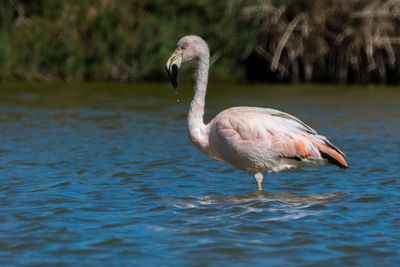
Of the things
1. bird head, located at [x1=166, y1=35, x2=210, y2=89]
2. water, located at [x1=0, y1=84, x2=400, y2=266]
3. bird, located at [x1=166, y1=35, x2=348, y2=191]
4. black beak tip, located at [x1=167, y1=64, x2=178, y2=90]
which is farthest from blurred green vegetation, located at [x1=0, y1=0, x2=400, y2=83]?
bird, located at [x1=166, y1=35, x2=348, y2=191]

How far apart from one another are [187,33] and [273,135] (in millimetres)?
12303

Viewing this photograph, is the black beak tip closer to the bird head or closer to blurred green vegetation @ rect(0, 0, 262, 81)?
the bird head

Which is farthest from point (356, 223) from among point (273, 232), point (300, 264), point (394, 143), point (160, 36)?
point (160, 36)

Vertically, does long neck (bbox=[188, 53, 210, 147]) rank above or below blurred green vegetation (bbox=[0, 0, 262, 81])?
below

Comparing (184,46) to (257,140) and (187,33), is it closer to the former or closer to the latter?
(257,140)

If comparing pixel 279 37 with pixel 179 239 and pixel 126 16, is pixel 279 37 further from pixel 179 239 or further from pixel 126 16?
pixel 179 239

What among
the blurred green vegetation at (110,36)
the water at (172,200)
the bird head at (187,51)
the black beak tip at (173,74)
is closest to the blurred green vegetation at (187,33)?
the blurred green vegetation at (110,36)

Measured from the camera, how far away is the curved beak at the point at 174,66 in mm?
6605

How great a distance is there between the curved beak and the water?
3.38ft

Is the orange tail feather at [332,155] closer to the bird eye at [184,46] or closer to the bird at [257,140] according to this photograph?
the bird at [257,140]

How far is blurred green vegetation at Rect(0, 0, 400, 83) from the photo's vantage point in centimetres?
1784

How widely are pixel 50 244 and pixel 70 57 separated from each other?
1360 cm

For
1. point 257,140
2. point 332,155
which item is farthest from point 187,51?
point 332,155

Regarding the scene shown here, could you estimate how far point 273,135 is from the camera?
6520mm
